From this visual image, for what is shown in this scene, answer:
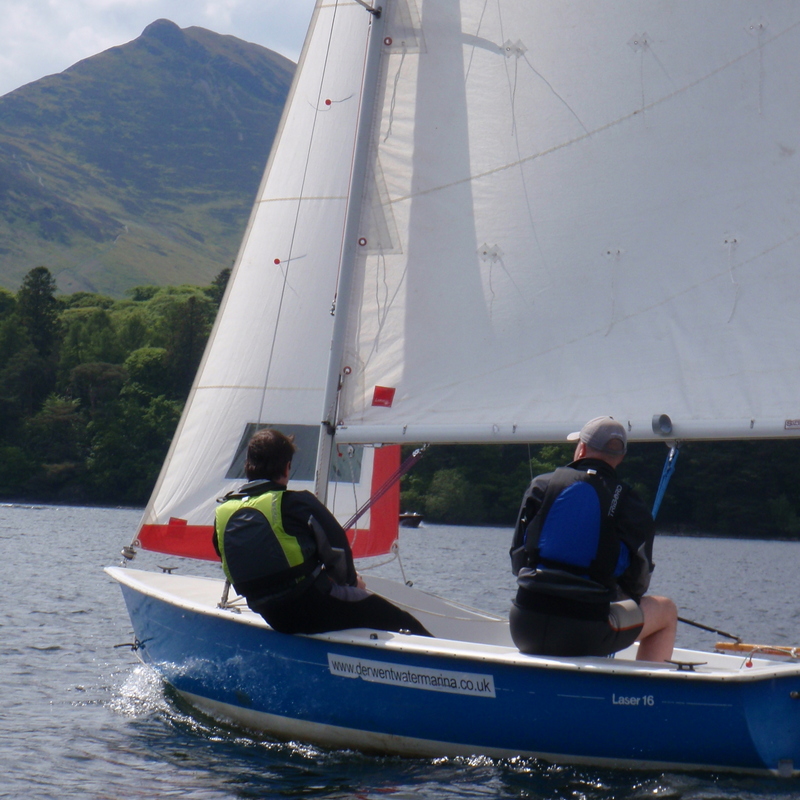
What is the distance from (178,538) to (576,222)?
3173mm

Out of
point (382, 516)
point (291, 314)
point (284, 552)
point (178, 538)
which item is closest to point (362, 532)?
point (382, 516)

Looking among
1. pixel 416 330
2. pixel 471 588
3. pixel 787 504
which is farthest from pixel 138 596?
pixel 787 504

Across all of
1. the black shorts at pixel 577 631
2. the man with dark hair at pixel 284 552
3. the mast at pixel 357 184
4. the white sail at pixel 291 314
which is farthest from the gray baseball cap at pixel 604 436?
the white sail at pixel 291 314

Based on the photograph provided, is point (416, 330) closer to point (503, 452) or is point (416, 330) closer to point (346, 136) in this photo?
point (346, 136)

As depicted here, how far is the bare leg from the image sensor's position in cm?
498

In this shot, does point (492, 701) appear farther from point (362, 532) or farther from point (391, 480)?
point (362, 532)

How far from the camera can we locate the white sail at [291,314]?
700cm

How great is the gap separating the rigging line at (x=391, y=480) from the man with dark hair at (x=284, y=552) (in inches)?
38.9

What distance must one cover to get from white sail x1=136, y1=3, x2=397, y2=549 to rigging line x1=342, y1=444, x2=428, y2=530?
1.02 feet

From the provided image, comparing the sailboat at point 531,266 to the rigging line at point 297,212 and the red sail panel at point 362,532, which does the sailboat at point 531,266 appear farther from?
the rigging line at point 297,212

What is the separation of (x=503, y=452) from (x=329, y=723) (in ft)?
104

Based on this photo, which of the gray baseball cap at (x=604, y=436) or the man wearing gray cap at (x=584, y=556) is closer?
the man wearing gray cap at (x=584, y=556)

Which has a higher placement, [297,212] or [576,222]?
[297,212]

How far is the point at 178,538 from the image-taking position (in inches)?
275
